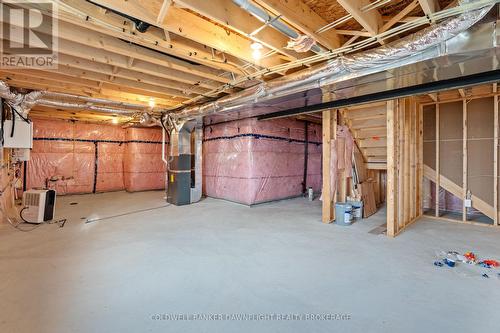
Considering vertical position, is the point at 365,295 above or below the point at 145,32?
below

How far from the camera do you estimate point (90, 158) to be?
720 centimetres

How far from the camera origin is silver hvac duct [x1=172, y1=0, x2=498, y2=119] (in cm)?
181

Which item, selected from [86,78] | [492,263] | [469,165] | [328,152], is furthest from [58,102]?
[469,165]

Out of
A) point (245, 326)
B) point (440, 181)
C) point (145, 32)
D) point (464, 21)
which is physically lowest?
point (245, 326)

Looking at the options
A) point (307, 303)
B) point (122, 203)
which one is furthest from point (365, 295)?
point (122, 203)

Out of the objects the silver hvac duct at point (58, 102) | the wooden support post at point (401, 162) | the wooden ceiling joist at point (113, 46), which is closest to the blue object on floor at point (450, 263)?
the wooden support post at point (401, 162)

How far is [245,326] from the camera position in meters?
1.54

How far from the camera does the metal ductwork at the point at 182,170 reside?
5453 mm

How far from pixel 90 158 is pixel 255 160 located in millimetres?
5198

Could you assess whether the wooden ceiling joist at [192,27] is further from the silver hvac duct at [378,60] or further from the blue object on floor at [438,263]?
the blue object on floor at [438,263]

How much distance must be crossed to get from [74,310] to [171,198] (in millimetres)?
4011

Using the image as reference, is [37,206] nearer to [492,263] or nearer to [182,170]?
[182,170]

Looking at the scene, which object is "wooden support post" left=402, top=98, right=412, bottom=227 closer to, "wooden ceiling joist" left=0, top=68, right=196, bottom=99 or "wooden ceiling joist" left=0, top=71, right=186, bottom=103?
"wooden ceiling joist" left=0, top=68, right=196, bottom=99

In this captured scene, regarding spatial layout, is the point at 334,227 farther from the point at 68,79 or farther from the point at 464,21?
the point at 68,79
